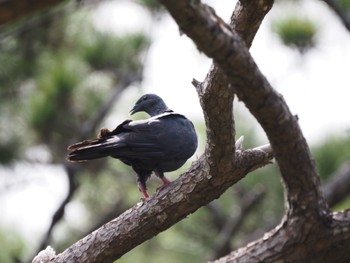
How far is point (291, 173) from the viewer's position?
3270mm

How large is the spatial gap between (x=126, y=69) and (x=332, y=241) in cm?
485

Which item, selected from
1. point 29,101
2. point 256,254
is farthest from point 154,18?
point 256,254

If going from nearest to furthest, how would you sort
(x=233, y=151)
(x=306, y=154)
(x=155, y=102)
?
(x=306, y=154), (x=233, y=151), (x=155, y=102)

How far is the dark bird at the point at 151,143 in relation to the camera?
4449mm

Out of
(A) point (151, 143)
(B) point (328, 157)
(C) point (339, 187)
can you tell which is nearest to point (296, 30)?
(B) point (328, 157)

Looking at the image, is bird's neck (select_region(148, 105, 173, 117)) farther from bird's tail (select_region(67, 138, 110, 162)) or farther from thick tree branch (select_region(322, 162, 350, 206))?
thick tree branch (select_region(322, 162, 350, 206))

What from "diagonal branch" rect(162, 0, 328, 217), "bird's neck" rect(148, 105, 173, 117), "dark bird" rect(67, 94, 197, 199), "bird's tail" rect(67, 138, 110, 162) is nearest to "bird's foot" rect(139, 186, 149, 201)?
"dark bird" rect(67, 94, 197, 199)

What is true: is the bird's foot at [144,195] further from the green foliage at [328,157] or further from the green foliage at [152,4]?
the green foliage at [152,4]

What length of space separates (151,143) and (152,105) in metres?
0.79

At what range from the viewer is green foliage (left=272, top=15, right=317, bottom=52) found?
7.53 m

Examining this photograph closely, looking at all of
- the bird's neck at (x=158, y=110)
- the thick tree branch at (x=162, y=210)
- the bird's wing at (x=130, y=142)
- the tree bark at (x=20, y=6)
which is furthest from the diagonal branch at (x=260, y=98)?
the bird's neck at (x=158, y=110)

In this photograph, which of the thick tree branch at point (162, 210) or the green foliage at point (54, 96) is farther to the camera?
the green foliage at point (54, 96)

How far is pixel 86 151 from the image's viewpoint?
4.31 meters

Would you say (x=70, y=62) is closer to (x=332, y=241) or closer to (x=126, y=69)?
(x=126, y=69)
